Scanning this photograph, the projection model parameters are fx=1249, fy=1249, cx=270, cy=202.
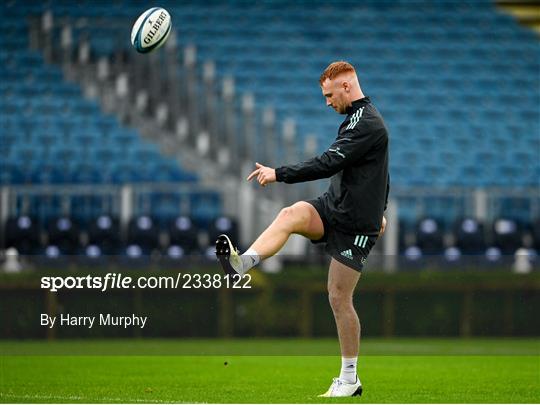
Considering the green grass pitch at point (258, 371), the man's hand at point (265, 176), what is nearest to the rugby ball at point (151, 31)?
the green grass pitch at point (258, 371)

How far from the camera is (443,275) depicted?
44.4 ft

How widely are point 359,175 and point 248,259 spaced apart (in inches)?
29.7

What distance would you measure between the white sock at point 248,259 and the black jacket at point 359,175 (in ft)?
1.60

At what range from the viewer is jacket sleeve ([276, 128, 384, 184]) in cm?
641

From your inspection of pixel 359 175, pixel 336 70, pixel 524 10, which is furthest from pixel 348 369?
pixel 524 10

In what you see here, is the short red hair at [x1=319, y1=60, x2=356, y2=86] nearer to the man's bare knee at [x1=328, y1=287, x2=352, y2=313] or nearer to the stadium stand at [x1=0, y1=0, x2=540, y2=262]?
the man's bare knee at [x1=328, y1=287, x2=352, y2=313]

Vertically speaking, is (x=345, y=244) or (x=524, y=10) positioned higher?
(x=524, y=10)

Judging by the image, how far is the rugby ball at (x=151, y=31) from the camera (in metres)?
10.4

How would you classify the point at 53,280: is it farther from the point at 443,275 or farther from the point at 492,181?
the point at 492,181

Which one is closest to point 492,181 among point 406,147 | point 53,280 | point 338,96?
point 406,147

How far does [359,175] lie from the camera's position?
6.59 metres

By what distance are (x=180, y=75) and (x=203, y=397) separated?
1089 centimetres

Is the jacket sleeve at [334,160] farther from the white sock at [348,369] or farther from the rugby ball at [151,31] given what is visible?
the rugby ball at [151,31]

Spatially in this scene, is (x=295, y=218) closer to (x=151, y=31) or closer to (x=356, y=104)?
(x=356, y=104)
